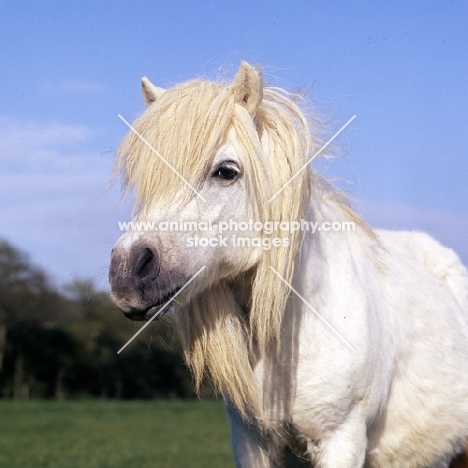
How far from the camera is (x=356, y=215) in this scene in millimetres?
4305

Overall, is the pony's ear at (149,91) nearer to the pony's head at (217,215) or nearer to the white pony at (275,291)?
the white pony at (275,291)

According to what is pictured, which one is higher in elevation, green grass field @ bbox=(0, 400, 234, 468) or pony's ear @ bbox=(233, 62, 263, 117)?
pony's ear @ bbox=(233, 62, 263, 117)

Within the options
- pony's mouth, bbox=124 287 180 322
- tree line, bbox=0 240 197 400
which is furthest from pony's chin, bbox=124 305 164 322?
tree line, bbox=0 240 197 400

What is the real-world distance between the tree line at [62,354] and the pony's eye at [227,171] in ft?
103

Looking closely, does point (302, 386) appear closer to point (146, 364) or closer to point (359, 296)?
point (359, 296)

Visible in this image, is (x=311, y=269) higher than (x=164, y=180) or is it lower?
lower

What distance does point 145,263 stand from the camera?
292 cm

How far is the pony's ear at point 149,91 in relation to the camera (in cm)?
369

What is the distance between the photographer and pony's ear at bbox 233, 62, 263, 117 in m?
3.27

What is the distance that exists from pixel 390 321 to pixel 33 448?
41.1 ft

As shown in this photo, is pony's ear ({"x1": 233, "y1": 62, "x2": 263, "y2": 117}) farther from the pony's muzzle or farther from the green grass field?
the green grass field

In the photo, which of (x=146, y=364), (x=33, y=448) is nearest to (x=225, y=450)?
(x=33, y=448)

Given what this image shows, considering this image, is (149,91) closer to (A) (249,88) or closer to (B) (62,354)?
(A) (249,88)

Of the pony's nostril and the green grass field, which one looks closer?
the pony's nostril
